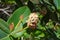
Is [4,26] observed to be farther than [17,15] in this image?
No

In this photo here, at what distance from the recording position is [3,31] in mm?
887

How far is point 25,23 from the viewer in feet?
2.92

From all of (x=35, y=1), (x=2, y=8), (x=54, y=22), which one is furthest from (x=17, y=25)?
(x=2, y=8)

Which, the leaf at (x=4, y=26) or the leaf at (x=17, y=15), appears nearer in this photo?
the leaf at (x=4, y=26)

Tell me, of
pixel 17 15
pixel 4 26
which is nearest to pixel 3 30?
pixel 4 26

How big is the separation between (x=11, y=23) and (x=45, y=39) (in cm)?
23

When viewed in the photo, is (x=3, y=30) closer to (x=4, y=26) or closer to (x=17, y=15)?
(x=4, y=26)

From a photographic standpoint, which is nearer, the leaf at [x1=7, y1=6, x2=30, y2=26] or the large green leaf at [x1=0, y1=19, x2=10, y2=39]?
the large green leaf at [x1=0, y1=19, x2=10, y2=39]

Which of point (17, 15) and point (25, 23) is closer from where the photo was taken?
point (25, 23)

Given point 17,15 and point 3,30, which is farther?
point 17,15

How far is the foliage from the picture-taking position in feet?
2.91

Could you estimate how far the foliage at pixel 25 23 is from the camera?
0.89 m

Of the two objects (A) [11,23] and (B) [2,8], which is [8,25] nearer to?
(A) [11,23]

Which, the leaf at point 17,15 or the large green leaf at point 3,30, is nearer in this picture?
the large green leaf at point 3,30
